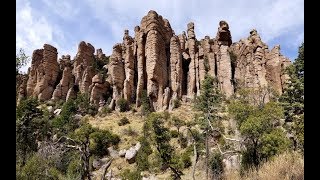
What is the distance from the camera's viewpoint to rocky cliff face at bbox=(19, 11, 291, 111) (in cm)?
5350

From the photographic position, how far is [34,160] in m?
16.9

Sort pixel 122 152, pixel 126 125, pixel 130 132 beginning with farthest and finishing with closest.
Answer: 1. pixel 126 125
2. pixel 130 132
3. pixel 122 152

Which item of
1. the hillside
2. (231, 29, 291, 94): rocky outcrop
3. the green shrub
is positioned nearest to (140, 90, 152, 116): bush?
the hillside

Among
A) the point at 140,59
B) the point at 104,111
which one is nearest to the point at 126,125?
the point at 104,111

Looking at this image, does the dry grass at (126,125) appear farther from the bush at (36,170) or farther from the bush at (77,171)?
the bush at (36,170)

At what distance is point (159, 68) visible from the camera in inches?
2110

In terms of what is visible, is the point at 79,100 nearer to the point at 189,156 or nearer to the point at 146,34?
the point at 146,34

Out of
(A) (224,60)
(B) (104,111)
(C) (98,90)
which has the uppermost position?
(A) (224,60)

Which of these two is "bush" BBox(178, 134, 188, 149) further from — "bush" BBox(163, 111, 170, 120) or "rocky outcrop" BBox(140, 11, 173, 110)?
"rocky outcrop" BBox(140, 11, 173, 110)

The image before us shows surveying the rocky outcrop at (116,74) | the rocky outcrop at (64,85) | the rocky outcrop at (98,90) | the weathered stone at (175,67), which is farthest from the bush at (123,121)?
the rocky outcrop at (64,85)

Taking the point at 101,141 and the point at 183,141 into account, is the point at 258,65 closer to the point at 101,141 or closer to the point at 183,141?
the point at 183,141
